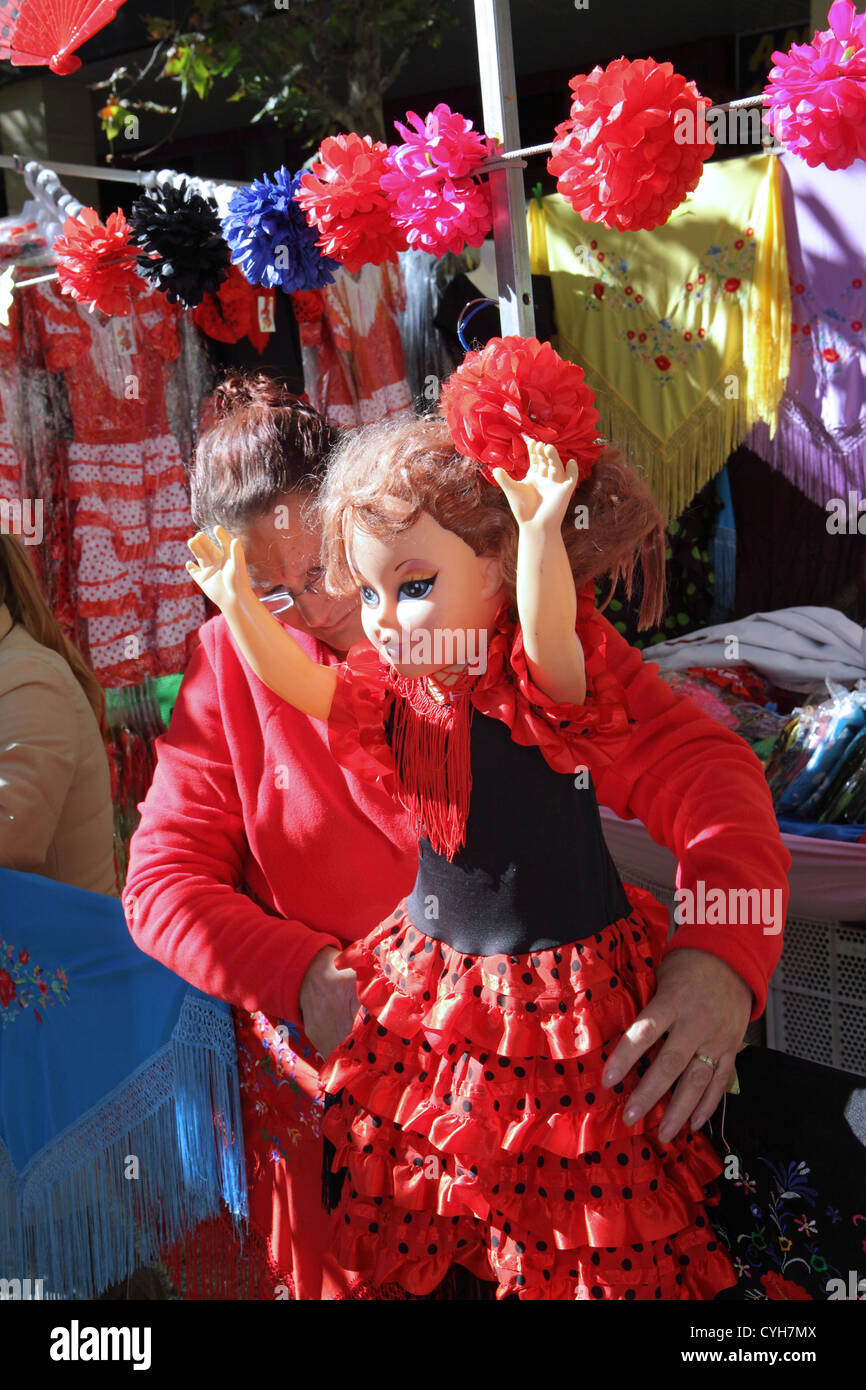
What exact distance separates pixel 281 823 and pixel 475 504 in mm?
497

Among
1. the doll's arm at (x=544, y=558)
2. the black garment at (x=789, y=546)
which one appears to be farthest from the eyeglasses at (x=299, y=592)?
the black garment at (x=789, y=546)

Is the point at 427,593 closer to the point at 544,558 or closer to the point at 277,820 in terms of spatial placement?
the point at 544,558

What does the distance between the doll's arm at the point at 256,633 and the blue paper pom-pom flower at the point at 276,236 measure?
0.44 m

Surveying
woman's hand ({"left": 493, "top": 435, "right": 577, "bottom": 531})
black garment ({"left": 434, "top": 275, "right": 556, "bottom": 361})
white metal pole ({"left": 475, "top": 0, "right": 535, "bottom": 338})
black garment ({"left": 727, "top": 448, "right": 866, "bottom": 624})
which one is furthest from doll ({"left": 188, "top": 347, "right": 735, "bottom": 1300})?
black garment ({"left": 727, "top": 448, "right": 866, "bottom": 624})

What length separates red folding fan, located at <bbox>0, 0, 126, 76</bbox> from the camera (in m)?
1.66

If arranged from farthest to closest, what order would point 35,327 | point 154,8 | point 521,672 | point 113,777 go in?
point 154,8
point 113,777
point 35,327
point 521,672

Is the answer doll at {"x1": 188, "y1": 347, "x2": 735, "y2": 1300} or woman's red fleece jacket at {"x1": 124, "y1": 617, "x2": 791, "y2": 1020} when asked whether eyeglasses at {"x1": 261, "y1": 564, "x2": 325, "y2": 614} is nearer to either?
woman's red fleece jacket at {"x1": 124, "y1": 617, "x2": 791, "y2": 1020}

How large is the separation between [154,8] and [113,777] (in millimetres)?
3025

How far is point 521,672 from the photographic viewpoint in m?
1.12

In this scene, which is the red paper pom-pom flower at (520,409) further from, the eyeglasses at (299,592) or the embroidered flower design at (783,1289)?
the embroidered flower design at (783,1289)

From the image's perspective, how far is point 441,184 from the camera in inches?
50.6

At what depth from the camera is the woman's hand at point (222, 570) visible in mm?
1229
